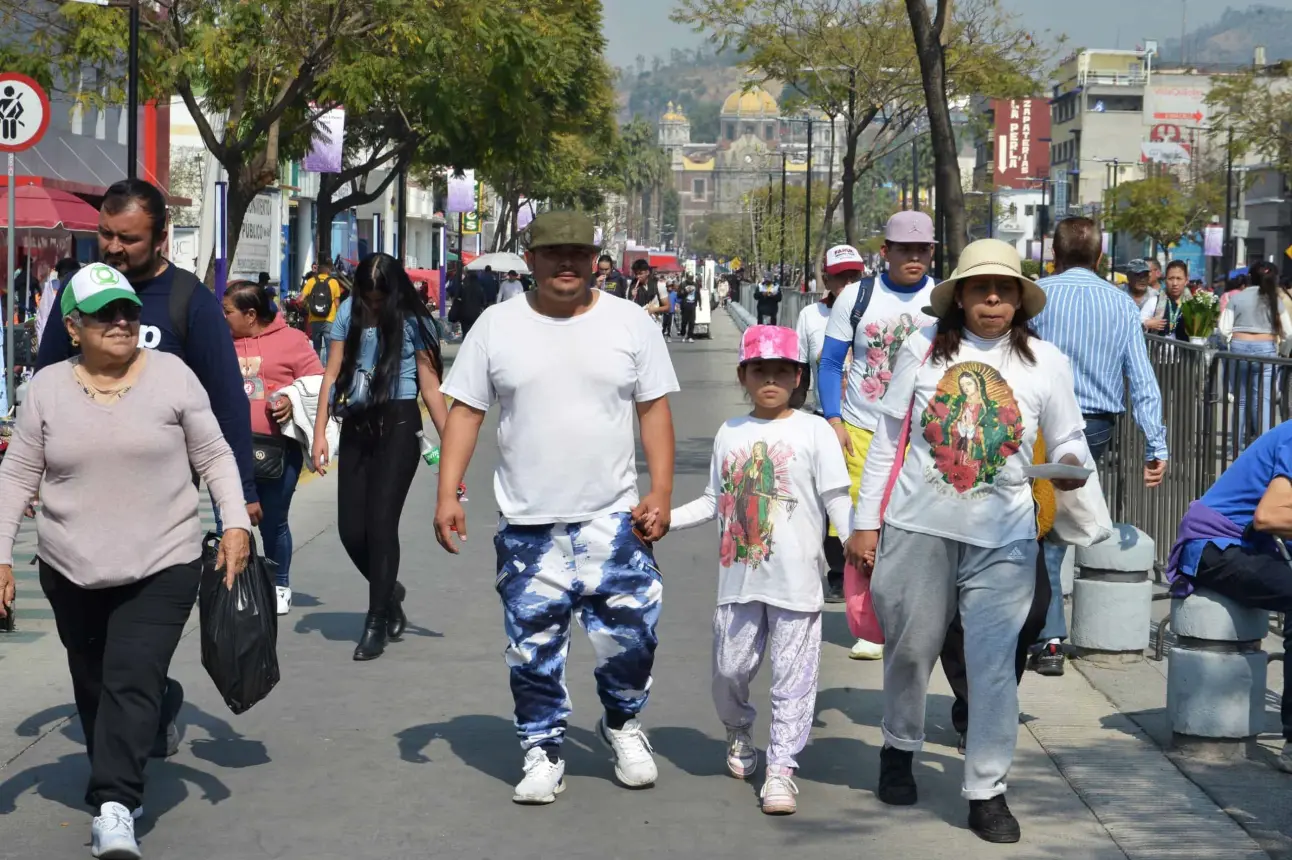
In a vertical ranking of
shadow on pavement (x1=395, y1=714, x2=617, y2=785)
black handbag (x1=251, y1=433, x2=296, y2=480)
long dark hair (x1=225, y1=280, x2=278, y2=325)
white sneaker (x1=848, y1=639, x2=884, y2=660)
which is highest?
long dark hair (x1=225, y1=280, x2=278, y2=325)

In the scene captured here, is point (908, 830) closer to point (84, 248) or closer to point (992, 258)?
point (992, 258)

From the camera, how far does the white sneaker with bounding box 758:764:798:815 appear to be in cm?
580

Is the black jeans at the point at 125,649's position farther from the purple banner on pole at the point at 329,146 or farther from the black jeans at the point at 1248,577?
the purple banner on pole at the point at 329,146

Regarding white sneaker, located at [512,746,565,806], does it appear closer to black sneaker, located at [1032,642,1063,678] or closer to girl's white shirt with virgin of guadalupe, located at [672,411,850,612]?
girl's white shirt with virgin of guadalupe, located at [672,411,850,612]

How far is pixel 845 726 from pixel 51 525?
3.06 m

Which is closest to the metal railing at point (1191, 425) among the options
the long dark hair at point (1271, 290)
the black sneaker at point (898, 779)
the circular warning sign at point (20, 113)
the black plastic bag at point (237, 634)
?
the black sneaker at point (898, 779)

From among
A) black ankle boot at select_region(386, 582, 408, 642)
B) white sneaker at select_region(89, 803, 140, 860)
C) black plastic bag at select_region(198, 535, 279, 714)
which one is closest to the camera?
white sneaker at select_region(89, 803, 140, 860)

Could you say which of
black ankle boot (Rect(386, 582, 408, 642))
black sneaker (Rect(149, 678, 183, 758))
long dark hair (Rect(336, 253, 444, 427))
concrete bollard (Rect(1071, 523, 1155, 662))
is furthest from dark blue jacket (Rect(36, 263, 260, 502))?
concrete bollard (Rect(1071, 523, 1155, 662))

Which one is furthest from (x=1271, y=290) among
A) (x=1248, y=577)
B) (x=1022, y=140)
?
(x=1022, y=140)

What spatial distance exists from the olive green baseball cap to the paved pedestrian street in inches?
25.4

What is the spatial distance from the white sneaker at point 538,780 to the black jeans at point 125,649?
3.78 ft

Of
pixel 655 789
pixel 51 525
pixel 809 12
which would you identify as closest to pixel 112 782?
pixel 51 525

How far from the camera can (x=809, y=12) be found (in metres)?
33.5

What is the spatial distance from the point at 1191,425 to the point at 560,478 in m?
5.38
